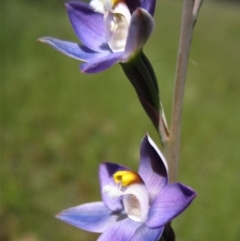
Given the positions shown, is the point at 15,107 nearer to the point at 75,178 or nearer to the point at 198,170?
the point at 75,178

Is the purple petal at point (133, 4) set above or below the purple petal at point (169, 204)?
above

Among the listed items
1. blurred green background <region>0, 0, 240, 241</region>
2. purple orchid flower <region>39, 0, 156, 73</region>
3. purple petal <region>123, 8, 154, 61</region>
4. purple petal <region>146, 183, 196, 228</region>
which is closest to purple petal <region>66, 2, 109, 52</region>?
purple orchid flower <region>39, 0, 156, 73</region>

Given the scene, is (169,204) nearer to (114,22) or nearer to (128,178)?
(128,178)

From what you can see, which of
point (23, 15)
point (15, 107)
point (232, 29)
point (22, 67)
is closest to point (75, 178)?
point (15, 107)

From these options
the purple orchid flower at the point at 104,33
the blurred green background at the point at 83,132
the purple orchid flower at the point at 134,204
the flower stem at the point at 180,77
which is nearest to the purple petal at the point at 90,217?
the purple orchid flower at the point at 134,204

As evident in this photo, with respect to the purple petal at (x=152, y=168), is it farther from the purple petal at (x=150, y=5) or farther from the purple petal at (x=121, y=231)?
the purple petal at (x=150, y=5)

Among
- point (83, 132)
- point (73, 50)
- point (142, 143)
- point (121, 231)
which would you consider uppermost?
point (73, 50)

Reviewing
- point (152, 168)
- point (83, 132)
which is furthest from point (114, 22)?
point (83, 132)
